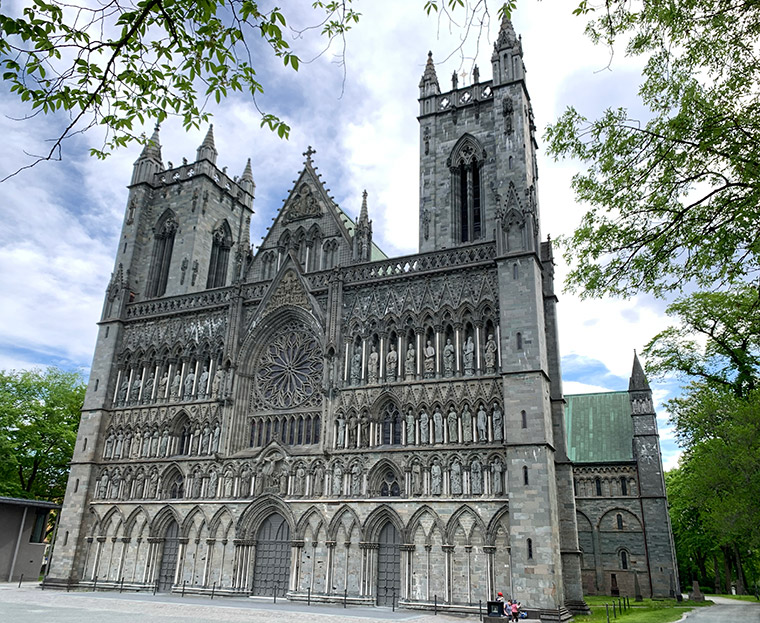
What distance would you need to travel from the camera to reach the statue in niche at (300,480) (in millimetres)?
28031

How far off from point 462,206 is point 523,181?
151 inches

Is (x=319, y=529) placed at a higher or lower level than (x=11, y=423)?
lower

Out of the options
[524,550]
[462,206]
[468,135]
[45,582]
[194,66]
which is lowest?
[45,582]

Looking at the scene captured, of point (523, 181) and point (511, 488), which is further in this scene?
point (523, 181)

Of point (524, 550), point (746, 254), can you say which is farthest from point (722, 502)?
point (746, 254)

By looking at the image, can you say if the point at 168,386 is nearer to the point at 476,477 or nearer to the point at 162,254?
the point at 162,254

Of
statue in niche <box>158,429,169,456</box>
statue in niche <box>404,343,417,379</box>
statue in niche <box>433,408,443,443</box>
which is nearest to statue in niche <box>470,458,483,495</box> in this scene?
statue in niche <box>433,408,443,443</box>

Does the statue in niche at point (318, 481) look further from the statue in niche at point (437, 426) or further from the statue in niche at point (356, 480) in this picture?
the statue in niche at point (437, 426)

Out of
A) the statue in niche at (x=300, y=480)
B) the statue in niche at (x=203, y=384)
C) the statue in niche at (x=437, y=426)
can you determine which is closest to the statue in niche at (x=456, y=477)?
the statue in niche at (x=437, y=426)

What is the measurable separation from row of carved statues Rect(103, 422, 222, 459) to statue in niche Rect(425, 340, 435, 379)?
436 inches

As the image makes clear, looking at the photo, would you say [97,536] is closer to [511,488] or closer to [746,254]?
[511,488]

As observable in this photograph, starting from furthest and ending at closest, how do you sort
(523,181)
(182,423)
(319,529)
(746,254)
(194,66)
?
1. (182,423)
2. (523,181)
3. (319,529)
4. (746,254)
5. (194,66)

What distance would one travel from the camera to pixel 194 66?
763 cm

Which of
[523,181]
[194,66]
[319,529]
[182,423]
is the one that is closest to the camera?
[194,66]
